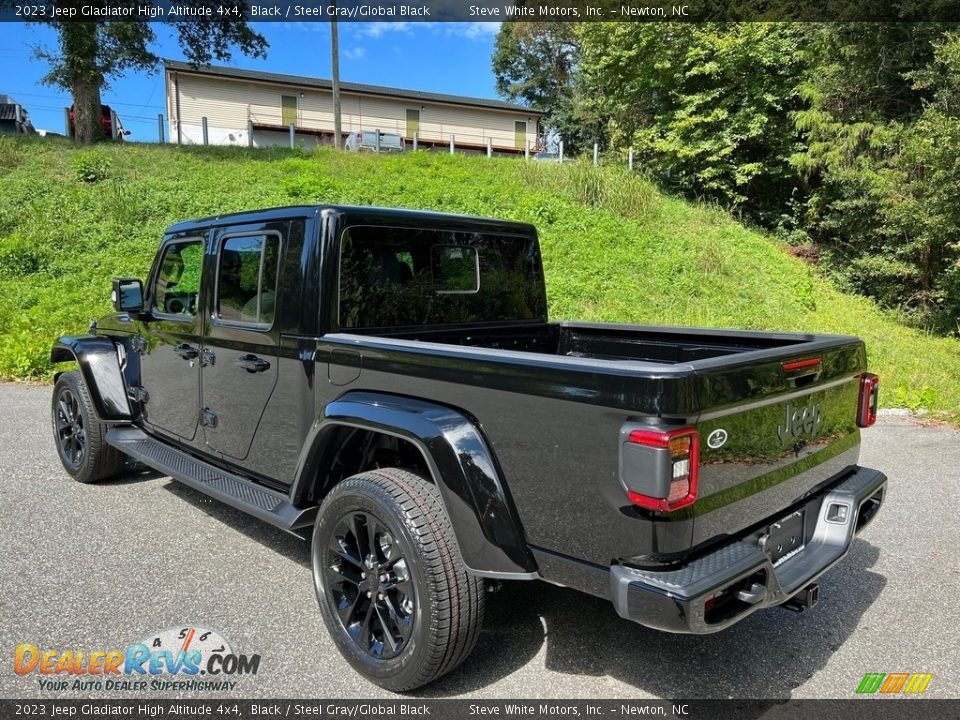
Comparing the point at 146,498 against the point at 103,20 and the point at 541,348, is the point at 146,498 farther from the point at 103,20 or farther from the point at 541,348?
the point at 103,20

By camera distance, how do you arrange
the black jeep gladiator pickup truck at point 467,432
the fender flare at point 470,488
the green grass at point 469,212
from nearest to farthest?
the black jeep gladiator pickup truck at point 467,432 → the fender flare at point 470,488 → the green grass at point 469,212

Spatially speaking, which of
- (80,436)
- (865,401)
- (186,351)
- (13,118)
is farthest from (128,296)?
(13,118)

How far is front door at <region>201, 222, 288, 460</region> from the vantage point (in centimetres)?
336

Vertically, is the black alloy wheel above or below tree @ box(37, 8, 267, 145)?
below

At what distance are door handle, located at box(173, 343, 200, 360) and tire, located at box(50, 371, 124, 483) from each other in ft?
3.62

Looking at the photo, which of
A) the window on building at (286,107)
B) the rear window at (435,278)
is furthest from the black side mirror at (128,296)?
the window on building at (286,107)

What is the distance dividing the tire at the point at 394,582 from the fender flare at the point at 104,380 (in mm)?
2456

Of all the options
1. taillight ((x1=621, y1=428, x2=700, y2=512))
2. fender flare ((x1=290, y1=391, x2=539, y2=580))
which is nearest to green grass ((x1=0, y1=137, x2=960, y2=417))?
taillight ((x1=621, y1=428, x2=700, y2=512))

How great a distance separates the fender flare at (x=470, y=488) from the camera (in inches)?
92.7

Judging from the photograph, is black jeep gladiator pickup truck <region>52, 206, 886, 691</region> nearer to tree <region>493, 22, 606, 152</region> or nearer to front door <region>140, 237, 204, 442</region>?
front door <region>140, 237, 204, 442</region>

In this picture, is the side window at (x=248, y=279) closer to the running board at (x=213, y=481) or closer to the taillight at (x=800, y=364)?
the running board at (x=213, y=481)

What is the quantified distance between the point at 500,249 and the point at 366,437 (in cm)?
154

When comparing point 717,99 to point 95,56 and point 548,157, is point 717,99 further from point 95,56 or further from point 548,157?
point 95,56

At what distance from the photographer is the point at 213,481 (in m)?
Answer: 3.61
